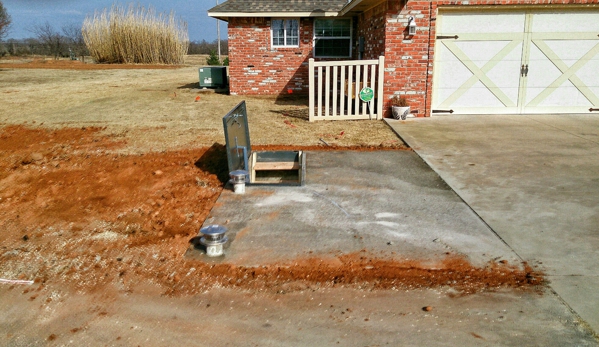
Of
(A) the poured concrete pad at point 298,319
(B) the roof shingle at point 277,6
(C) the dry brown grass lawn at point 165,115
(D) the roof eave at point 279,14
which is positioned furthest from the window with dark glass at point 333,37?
(A) the poured concrete pad at point 298,319

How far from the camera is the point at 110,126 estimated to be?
33.1 feet

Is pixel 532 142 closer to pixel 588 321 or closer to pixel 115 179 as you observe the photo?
pixel 588 321

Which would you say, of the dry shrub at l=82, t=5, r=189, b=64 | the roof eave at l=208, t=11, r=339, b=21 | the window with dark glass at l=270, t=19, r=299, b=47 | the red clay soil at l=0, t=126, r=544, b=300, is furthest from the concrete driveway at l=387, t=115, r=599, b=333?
the dry shrub at l=82, t=5, r=189, b=64

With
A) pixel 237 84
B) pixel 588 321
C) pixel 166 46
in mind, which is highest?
pixel 166 46

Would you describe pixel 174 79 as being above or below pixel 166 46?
below

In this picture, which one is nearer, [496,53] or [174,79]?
[496,53]

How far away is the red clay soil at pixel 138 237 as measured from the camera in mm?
3779

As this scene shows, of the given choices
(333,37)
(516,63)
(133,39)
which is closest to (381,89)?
(516,63)

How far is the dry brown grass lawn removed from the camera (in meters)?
8.80

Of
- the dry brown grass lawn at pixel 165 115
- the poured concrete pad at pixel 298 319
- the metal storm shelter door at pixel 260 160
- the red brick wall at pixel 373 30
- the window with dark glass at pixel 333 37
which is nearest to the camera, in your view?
the poured concrete pad at pixel 298 319

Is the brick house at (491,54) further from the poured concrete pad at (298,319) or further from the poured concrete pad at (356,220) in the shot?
the poured concrete pad at (298,319)

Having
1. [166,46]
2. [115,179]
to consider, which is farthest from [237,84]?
[166,46]

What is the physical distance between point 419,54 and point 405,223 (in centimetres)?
654

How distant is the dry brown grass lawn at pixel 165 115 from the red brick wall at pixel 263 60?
2.76 ft
